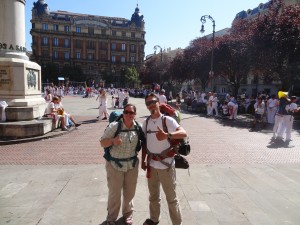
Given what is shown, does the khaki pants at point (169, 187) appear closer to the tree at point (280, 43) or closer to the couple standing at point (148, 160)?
the couple standing at point (148, 160)

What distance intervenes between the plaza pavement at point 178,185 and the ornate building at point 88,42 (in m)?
77.6

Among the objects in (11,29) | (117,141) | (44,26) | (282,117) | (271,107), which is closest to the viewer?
(117,141)

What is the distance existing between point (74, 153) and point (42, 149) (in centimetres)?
105

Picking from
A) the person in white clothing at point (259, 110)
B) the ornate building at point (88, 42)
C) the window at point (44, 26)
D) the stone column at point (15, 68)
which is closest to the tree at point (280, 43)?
the person in white clothing at point (259, 110)

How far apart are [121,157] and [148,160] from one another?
0.35m

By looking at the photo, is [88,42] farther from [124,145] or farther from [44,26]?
[124,145]

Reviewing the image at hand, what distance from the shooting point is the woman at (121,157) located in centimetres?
379

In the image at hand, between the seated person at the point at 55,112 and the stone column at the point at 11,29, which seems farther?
the seated person at the point at 55,112

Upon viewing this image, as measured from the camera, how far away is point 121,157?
385cm

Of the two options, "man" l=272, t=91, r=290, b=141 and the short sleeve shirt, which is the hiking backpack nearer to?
the short sleeve shirt

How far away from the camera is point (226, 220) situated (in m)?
4.27

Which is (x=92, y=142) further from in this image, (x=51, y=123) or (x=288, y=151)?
(x=288, y=151)

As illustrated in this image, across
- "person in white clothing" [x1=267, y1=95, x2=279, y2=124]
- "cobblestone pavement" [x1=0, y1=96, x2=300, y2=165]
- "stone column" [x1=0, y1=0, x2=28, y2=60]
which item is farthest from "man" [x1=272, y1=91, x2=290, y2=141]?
"stone column" [x1=0, y1=0, x2=28, y2=60]

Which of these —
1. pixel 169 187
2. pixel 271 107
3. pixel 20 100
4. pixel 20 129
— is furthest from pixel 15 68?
pixel 271 107
